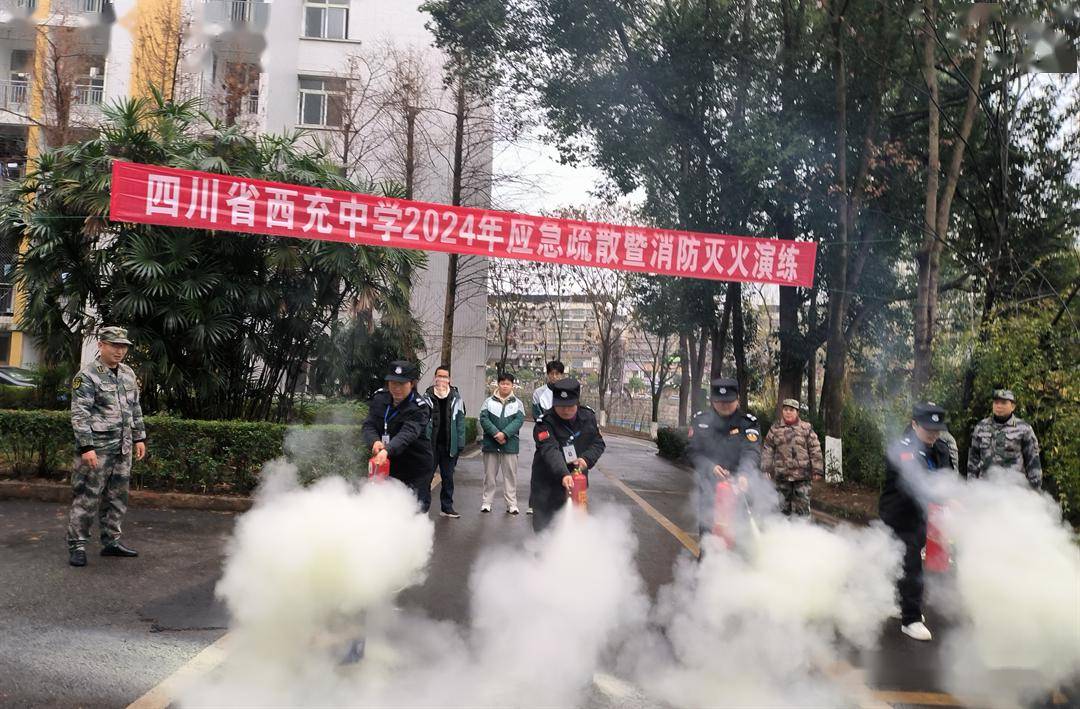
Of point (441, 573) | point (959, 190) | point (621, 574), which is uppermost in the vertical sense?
point (959, 190)

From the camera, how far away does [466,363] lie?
27375 mm

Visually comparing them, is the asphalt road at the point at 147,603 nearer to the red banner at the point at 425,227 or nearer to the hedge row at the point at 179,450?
the hedge row at the point at 179,450

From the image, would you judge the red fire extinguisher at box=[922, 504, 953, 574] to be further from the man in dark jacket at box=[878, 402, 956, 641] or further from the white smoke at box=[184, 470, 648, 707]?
the white smoke at box=[184, 470, 648, 707]

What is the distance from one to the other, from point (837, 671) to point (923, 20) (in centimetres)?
997

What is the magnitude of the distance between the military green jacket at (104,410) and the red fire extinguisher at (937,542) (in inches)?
239

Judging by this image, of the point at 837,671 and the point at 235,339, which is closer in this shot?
the point at 837,671

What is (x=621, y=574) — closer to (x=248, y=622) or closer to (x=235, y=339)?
(x=248, y=622)

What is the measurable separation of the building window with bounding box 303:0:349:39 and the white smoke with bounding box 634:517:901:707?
25126 millimetres

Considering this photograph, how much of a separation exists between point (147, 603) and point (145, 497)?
400 centimetres

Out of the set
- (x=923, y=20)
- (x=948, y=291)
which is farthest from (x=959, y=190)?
(x=923, y=20)

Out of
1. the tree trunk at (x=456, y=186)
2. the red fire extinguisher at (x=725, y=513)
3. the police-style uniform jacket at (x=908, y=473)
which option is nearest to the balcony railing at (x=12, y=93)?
the tree trunk at (x=456, y=186)

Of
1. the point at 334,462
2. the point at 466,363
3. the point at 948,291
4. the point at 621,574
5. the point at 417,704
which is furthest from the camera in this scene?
the point at 466,363

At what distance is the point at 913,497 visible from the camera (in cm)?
548

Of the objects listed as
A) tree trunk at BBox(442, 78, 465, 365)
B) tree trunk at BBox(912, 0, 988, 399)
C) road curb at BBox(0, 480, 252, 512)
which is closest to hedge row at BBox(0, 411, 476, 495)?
road curb at BBox(0, 480, 252, 512)
